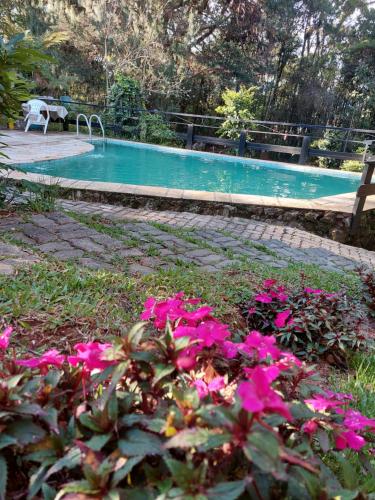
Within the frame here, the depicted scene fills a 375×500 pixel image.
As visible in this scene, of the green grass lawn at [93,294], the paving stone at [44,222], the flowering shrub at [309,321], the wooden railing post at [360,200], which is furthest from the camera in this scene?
the wooden railing post at [360,200]

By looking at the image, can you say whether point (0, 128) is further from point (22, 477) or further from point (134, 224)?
point (22, 477)

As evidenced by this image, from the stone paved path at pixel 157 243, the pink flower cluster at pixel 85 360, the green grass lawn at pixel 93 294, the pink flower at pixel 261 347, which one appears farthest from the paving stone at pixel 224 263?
the pink flower cluster at pixel 85 360

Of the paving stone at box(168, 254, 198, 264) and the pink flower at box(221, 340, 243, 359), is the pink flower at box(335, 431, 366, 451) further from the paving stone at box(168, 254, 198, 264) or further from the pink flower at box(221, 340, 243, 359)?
the paving stone at box(168, 254, 198, 264)

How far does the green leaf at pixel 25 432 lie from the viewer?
0.55 m

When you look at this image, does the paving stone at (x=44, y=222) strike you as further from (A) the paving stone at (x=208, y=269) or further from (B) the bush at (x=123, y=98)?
(B) the bush at (x=123, y=98)

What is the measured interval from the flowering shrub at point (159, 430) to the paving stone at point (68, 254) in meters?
1.49

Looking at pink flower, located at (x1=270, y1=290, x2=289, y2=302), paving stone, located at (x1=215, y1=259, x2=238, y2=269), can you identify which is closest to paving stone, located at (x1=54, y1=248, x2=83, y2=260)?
paving stone, located at (x1=215, y1=259, x2=238, y2=269)

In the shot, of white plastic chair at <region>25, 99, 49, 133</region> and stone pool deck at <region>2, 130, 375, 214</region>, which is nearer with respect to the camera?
stone pool deck at <region>2, 130, 375, 214</region>

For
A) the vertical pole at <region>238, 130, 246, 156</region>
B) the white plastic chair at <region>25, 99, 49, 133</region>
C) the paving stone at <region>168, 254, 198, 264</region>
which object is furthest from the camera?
the vertical pole at <region>238, 130, 246, 156</region>

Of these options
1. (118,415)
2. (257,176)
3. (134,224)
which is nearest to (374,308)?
(134,224)

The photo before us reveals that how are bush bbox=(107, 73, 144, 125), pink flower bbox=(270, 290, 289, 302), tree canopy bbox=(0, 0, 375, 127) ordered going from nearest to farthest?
pink flower bbox=(270, 290, 289, 302), bush bbox=(107, 73, 144, 125), tree canopy bbox=(0, 0, 375, 127)

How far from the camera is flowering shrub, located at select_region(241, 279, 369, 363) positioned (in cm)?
182

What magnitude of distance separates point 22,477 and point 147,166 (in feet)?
27.8

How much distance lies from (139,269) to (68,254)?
0.41m
